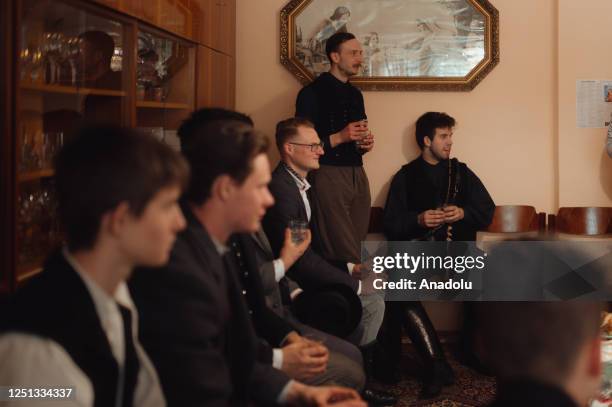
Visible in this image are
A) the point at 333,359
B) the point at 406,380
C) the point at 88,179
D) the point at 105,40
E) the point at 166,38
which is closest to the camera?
the point at 88,179

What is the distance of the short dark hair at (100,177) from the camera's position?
1.40m

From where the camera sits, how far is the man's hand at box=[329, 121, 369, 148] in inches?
168

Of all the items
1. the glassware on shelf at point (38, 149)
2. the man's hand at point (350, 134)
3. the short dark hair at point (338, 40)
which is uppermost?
the short dark hair at point (338, 40)

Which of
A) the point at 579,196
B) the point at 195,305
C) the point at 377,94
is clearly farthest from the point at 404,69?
the point at 195,305

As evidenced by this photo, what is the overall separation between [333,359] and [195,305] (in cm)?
134

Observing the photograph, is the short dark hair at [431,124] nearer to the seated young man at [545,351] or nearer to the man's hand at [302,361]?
the man's hand at [302,361]

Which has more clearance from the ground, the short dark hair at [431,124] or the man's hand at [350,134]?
the short dark hair at [431,124]

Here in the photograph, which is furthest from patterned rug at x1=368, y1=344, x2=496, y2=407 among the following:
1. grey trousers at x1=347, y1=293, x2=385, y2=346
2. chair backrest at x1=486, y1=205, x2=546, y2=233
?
chair backrest at x1=486, y1=205, x2=546, y2=233

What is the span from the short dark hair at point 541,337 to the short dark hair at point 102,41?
7.51ft

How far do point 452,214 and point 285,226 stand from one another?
5.17 ft

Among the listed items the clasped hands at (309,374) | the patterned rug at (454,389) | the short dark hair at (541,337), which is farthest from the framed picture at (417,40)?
the short dark hair at (541,337)

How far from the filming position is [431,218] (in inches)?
176

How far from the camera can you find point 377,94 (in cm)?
498

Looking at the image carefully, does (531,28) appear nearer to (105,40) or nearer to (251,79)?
(251,79)
